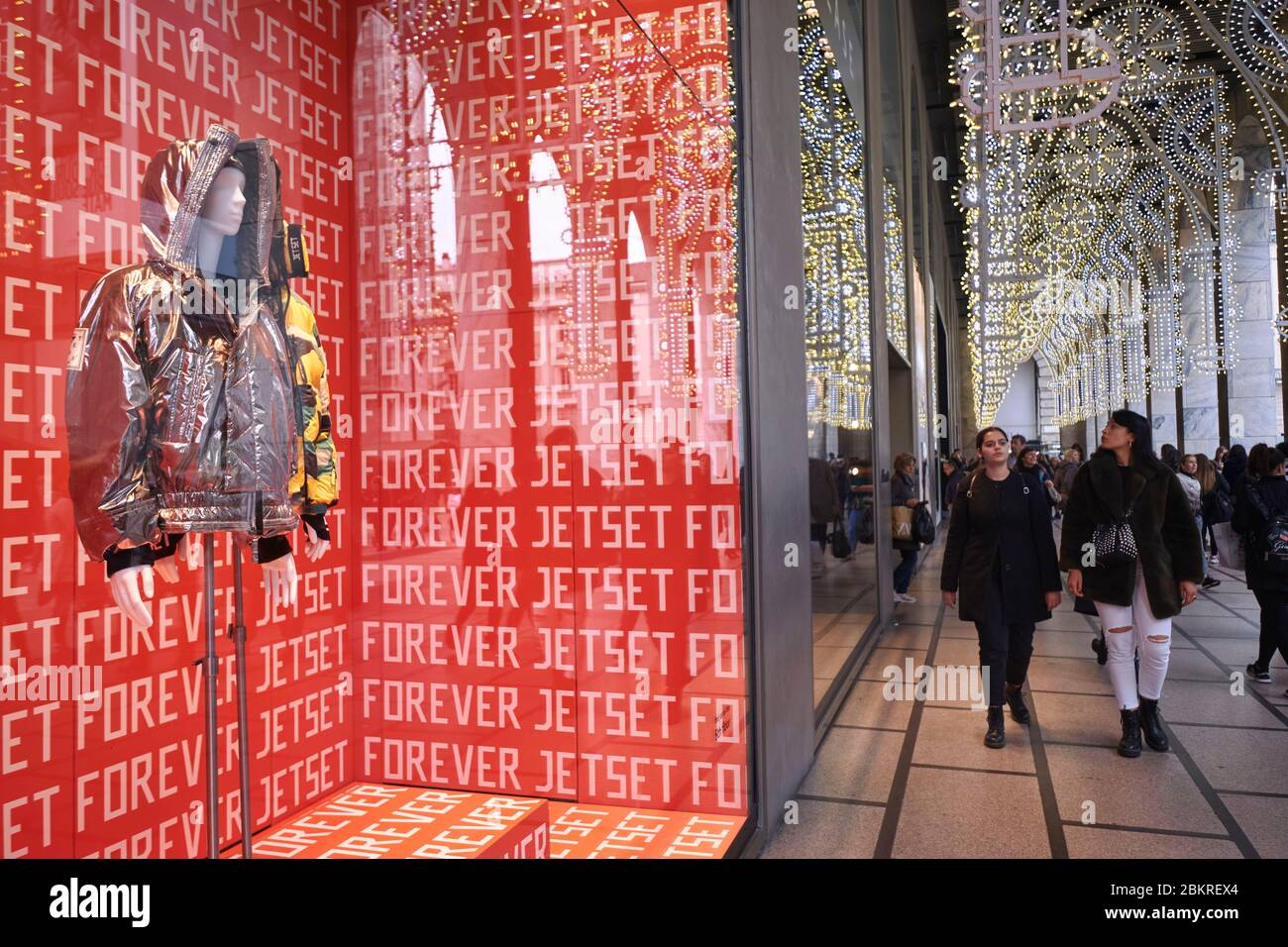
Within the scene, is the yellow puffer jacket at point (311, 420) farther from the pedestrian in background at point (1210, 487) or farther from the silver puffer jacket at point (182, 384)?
the pedestrian in background at point (1210, 487)

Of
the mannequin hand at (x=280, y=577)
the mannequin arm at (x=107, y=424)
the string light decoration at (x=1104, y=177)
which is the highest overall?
the string light decoration at (x=1104, y=177)

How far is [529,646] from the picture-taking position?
120 inches

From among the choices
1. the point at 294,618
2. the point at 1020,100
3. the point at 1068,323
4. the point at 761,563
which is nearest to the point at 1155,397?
the point at 1068,323

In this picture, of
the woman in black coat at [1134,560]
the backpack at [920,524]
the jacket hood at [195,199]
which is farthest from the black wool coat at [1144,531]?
the backpack at [920,524]

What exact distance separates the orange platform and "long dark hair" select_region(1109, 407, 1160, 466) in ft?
8.76

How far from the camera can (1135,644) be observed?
14.0 feet

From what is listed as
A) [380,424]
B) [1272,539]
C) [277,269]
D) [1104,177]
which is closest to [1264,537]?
[1272,539]

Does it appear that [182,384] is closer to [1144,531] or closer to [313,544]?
[313,544]

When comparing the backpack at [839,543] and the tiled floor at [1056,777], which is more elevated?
the backpack at [839,543]

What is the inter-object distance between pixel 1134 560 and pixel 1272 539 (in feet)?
5.61

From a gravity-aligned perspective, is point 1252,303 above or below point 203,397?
above

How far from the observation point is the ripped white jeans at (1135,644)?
4152mm

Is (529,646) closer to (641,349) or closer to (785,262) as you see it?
(641,349)

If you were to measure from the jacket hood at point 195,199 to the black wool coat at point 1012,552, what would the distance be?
3.68 m
